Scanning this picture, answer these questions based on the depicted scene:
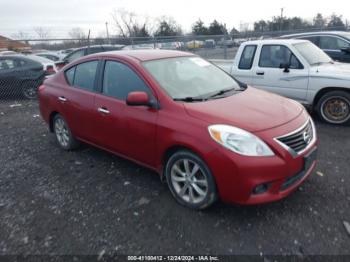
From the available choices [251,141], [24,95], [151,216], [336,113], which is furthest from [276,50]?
[24,95]

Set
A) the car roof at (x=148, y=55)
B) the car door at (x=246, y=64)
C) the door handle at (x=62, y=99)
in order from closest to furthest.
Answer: the car roof at (x=148, y=55), the door handle at (x=62, y=99), the car door at (x=246, y=64)

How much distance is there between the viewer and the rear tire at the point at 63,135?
4.79m

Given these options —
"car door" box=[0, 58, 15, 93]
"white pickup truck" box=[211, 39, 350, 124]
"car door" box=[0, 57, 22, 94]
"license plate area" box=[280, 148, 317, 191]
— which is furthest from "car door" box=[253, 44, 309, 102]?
"car door" box=[0, 58, 15, 93]

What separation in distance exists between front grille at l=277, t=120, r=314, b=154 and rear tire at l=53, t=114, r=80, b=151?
10.8ft

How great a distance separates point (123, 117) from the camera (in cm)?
357

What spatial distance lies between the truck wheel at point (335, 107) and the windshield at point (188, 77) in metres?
2.68

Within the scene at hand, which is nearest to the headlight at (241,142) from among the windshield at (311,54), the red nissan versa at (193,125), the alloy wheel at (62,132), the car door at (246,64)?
the red nissan versa at (193,125)

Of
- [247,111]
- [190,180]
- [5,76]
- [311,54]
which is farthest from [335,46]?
[5,76]

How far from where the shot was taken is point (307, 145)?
119 inches

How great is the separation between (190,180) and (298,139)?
3.80 ft

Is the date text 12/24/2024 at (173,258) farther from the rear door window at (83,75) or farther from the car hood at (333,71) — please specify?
the car hood at (333,71)

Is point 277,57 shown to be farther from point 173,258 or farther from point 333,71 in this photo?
point 173,258

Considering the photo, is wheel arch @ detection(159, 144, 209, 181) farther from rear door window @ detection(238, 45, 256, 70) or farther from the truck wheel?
rear door window @ detection(238, 45, 256, 70)

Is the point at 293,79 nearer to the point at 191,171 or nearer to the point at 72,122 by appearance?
the point at 191,171
